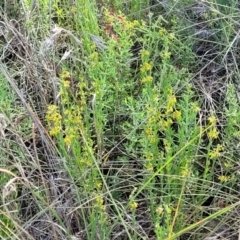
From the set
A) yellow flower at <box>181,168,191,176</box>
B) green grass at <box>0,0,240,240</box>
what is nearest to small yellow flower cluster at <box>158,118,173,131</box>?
green grass at <box>0,0,240,240</box>

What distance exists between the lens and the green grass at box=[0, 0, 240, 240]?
131 cm

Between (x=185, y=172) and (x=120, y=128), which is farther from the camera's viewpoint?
(x=120, y=128)

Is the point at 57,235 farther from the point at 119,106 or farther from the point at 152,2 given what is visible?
the point at 152,2

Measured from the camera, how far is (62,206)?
134 centimetres

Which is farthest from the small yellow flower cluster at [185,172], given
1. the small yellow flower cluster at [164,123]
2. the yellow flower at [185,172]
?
the small yellow flower cluster at [164,123]

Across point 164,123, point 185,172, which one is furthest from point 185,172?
point 164,123

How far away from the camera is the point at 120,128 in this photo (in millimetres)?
1591

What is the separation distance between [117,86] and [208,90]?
0.35 m

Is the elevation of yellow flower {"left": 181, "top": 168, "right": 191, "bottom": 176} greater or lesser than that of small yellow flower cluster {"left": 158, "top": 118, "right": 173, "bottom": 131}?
lesser

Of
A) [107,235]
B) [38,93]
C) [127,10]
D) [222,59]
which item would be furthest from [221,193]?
[127,10]

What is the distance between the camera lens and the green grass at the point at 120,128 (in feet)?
4.30

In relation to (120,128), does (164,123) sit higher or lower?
higher

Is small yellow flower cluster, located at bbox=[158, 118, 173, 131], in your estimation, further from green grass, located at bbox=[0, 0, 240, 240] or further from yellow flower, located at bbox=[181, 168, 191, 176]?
Answer: yellow flower, located at bbox=[181, 168, 191, 176]

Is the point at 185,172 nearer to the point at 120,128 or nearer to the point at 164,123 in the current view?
the point at 164,123
